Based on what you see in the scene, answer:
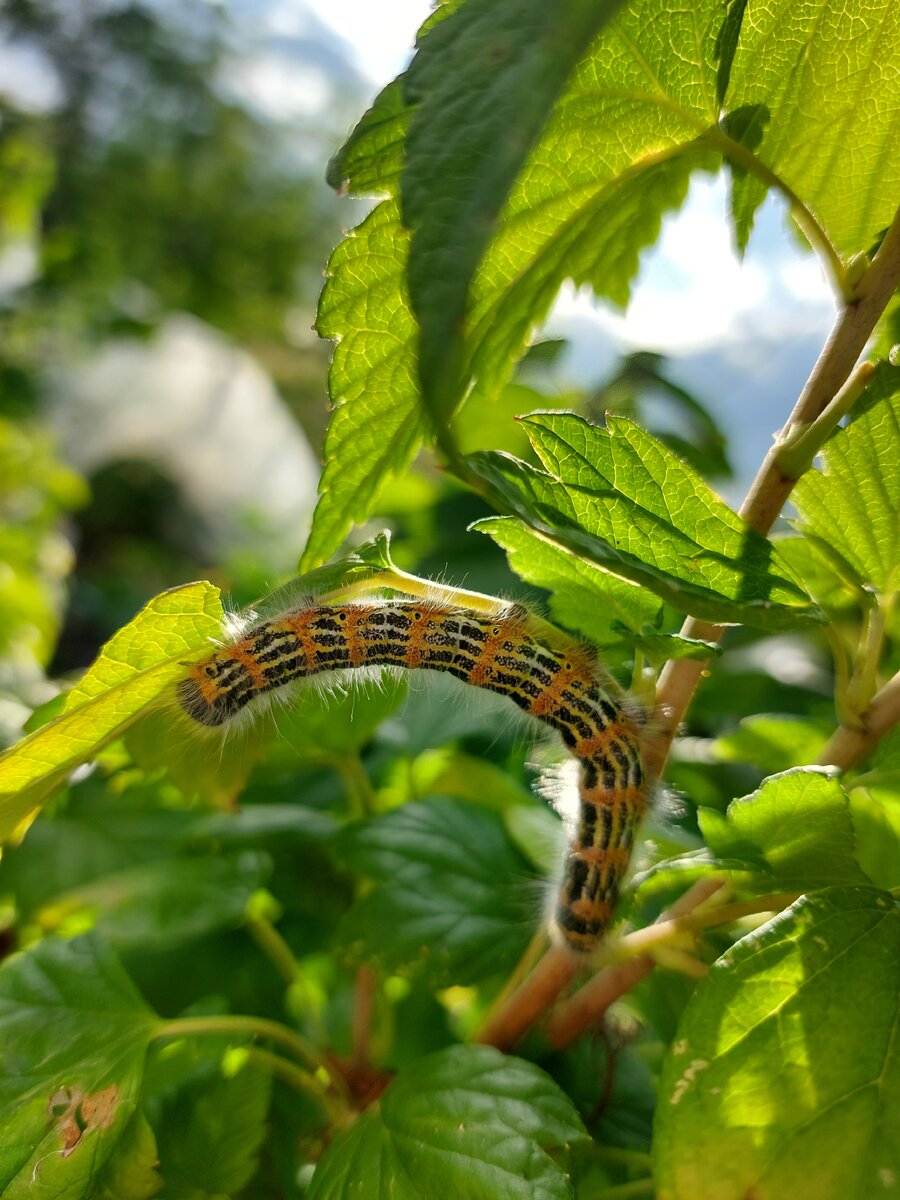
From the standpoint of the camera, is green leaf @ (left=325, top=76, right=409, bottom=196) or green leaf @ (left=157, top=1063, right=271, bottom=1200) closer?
green leaf @ (left=325, top=76, right=409, bottom=196)

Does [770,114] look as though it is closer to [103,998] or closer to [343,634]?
[343,634]

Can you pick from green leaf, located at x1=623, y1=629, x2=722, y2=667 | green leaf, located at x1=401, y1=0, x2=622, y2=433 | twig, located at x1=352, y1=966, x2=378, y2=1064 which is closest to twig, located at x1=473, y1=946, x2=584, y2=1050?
twig, located at x1=352, y1=966, x2=378, y2=1064

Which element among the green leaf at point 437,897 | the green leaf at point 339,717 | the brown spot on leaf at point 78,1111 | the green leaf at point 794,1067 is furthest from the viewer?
the green leaf at point 339,717

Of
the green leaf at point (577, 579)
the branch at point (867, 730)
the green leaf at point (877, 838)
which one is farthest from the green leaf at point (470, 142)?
the green leaf at point (877, 838)

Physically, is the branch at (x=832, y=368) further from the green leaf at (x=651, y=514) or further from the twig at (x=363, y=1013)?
the twig at (x=363, y=1013)

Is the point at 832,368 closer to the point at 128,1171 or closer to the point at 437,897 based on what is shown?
the point at 437,897

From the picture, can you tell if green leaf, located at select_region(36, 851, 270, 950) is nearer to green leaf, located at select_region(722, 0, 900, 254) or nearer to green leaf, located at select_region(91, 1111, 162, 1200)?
green leaf, located at select_region(91, 1111, 162, 1200)
